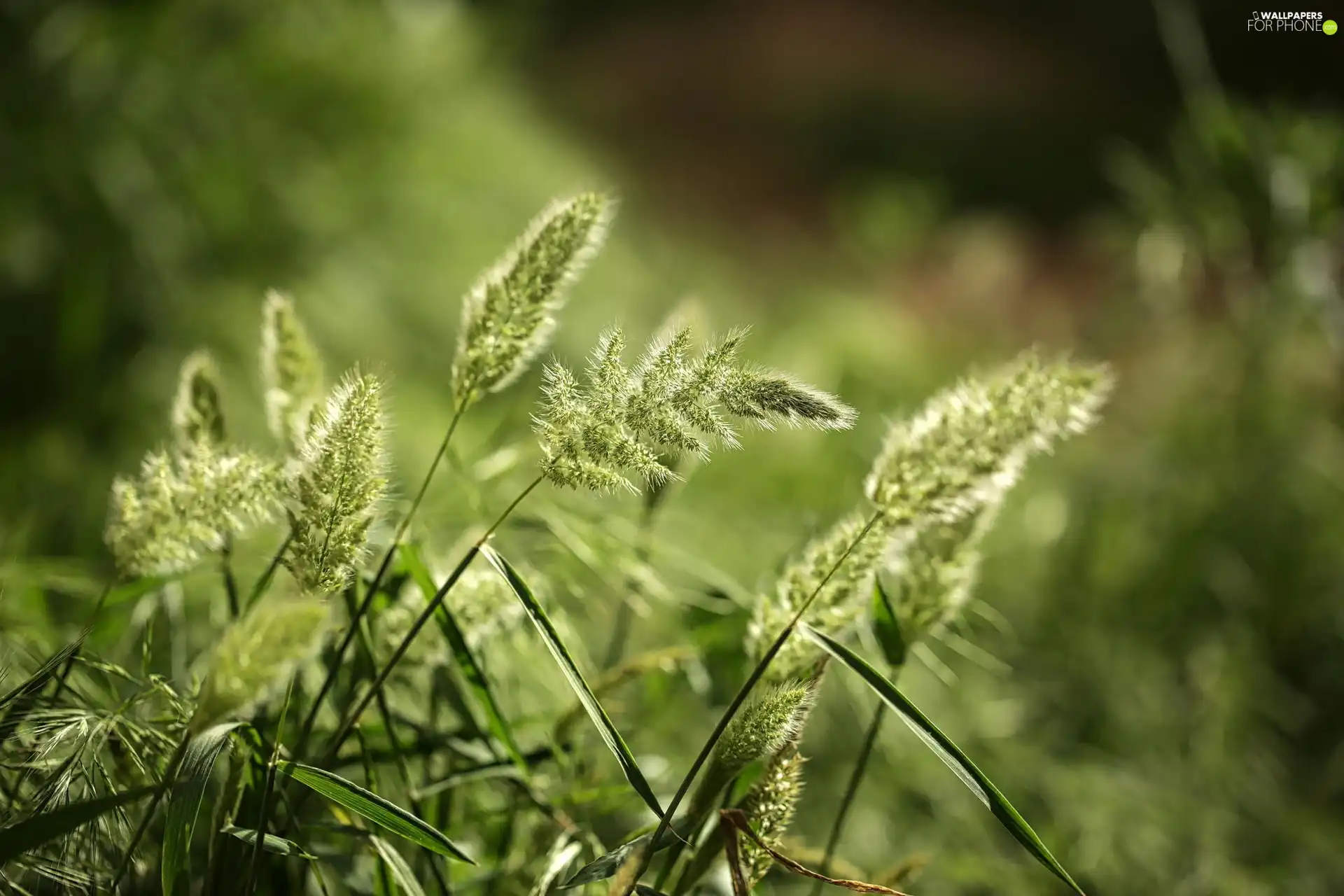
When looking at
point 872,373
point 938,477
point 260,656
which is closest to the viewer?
point 260,656

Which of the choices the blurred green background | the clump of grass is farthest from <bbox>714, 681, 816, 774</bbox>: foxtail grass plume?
the blurred green background

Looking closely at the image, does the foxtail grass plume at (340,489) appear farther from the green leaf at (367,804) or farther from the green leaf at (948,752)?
the green leaf at (948,752)

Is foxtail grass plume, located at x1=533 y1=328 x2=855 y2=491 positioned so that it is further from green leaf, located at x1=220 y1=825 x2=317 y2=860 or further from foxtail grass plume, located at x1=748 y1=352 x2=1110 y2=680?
green leaf, located at x1=220 y1=825 x2=317 y2=860

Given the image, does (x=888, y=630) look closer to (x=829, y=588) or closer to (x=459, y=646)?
(x=829, y=588)

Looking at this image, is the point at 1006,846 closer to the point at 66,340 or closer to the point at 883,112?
the point at 66,340

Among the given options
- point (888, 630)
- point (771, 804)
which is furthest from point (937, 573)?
point (771, 804)
